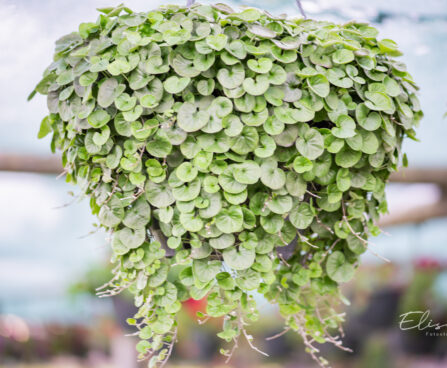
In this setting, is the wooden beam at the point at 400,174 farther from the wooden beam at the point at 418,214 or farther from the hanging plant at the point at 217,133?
the hanging plant at the point at 217,133

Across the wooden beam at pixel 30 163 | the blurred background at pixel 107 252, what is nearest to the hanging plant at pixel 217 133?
the blurred background at pixel 107 252

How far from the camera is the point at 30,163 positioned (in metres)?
1.80

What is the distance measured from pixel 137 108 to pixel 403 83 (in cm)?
42

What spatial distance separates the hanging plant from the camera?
630 mm

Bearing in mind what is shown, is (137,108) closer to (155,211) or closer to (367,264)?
(155,211)

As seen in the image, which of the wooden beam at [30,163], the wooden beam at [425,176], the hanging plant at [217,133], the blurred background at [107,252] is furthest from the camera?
the wooden beam at [425,176]

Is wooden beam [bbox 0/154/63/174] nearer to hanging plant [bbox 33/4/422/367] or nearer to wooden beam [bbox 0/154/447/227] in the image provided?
wooden beam [bbox 0/154/447/227]

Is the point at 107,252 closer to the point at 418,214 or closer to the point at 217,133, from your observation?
the point at 418,214

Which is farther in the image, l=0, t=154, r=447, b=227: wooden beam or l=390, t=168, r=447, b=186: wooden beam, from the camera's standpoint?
l=390, t=168, r=447, b=186: wooden beam

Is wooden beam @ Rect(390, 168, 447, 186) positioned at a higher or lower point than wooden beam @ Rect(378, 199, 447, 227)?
higher

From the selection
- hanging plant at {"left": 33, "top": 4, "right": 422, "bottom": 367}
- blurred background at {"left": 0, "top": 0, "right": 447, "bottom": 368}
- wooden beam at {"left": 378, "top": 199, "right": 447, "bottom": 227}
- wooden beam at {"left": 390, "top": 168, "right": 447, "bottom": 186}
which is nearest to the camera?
hanging plant at {"left": 33, "top": 4, "right": 422, "bottom": 367}

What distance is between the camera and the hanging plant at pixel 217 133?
0.63 m

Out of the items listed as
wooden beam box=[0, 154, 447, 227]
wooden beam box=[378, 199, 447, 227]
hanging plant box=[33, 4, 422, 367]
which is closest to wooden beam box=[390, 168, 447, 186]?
wooden beam box=[0, 154, 447, 227]

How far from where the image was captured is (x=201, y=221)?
64 cm
